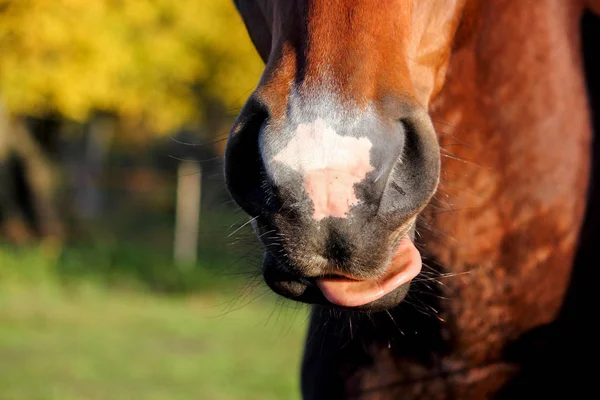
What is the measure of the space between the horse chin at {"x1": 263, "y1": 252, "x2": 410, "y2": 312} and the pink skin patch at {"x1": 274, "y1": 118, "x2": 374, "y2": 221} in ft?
0.60

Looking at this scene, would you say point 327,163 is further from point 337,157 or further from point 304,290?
A: point 304,290

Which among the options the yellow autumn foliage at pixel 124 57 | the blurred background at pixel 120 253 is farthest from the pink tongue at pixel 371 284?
the yellow autumn foliage at pixel 124 57

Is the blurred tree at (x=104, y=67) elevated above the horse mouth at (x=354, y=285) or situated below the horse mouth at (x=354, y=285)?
below

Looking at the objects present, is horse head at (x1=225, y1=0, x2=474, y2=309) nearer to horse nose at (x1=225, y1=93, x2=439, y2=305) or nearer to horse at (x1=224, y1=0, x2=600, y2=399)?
horse nose at (x1=225, y1=93, x2=439, y2=305)

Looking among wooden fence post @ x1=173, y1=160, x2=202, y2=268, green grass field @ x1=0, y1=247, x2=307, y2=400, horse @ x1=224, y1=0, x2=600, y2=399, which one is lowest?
wooden fence post @ x1=173, y1=160, x2=202, y2=268

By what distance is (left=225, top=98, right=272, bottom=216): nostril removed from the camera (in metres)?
1.63

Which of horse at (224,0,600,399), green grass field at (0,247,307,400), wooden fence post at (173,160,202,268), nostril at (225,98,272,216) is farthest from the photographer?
wooden fence post at (173,160,202,268)

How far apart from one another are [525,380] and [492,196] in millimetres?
492

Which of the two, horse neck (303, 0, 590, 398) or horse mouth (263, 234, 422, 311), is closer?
horse mouth (263, 234, 422, 311)

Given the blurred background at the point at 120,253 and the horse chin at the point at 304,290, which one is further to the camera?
the blurred background at the point at 120,253

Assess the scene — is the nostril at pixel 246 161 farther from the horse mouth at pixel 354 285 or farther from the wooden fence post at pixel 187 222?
the wooden fence post at pixel 187 222

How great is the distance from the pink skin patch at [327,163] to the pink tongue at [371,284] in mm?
161

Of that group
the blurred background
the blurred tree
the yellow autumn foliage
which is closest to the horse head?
the blurred background

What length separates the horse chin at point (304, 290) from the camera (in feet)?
5.41
